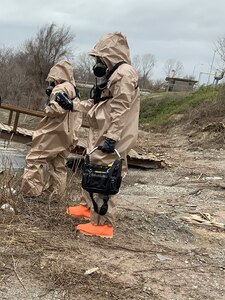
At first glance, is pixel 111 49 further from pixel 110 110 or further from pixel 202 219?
pixel 202 219

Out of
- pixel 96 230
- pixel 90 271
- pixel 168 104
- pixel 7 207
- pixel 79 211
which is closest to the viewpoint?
pixel 90 271

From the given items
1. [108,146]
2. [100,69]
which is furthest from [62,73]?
[108,146]

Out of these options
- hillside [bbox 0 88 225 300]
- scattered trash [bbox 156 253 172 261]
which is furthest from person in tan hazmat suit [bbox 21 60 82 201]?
scattered trash [bbox 156 253 172 261]

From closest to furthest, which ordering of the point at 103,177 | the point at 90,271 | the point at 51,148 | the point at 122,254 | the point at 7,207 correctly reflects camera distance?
the point at 90,271, the point at 122,254, the point at 103,177, the point at 7,207, the point at 51,148

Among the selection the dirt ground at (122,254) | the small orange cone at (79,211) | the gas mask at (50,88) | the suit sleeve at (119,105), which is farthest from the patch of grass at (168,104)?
the suit sleeve at (119,105)

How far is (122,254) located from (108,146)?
1017 mm

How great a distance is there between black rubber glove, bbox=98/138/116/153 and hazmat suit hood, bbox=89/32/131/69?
83cm

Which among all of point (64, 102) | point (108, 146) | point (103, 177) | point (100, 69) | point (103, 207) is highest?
point (100, 69)

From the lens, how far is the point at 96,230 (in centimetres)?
464

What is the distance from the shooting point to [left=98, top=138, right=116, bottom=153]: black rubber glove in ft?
14.4

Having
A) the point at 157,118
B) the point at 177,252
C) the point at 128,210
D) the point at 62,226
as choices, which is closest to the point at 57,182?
the point at 128,210

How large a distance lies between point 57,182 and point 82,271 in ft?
8.57

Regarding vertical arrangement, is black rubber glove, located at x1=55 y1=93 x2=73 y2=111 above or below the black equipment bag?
above

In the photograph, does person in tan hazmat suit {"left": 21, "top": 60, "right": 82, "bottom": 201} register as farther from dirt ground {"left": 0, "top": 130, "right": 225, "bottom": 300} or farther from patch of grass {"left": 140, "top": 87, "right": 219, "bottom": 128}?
patch of grass {"left": 140, "top": 87, "right": 219, "bottom": 128}
